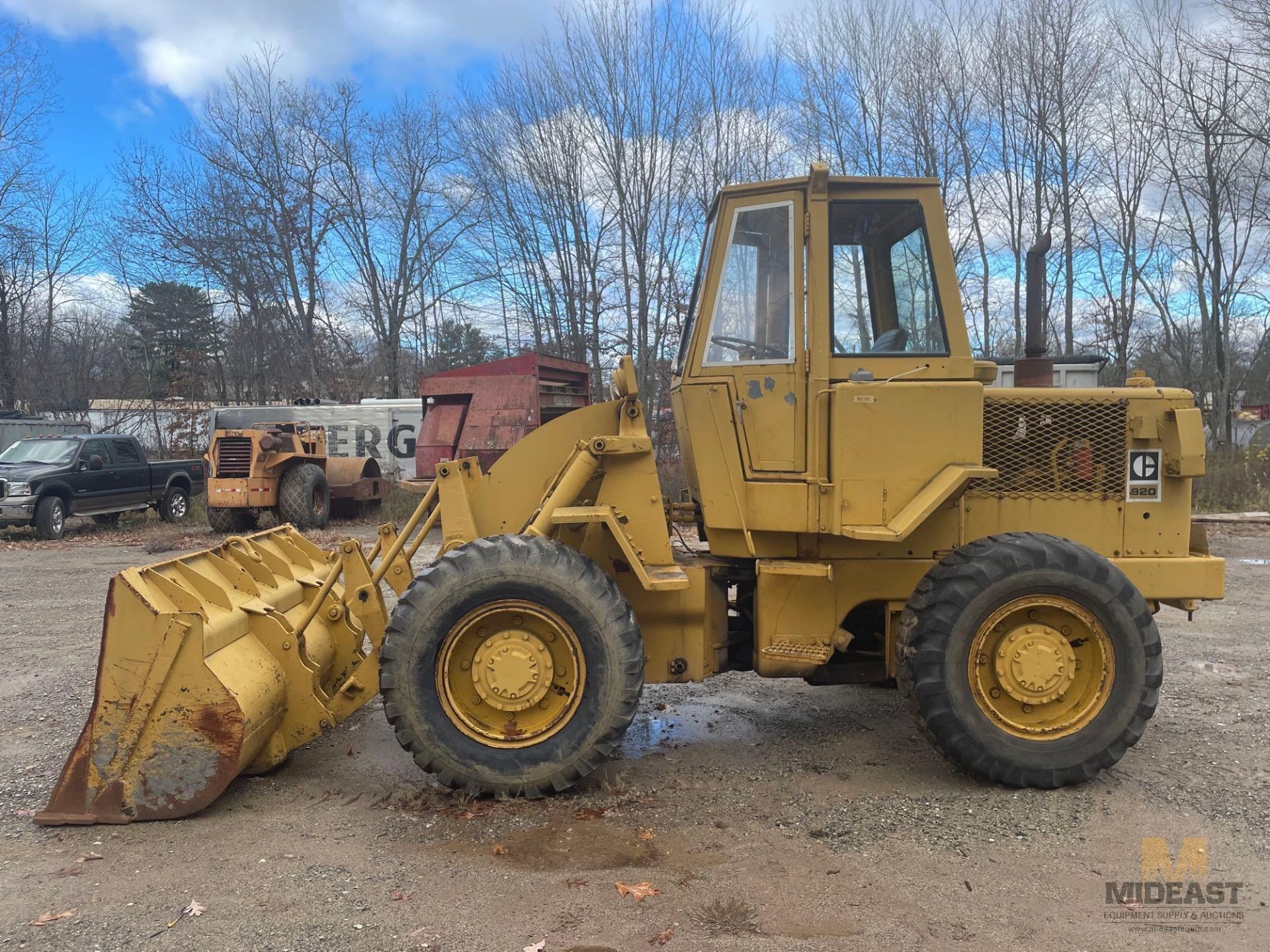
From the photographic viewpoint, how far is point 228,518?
15.3 meters

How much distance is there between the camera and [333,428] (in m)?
21.0

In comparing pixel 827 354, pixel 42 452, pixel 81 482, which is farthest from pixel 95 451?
pixel 827 354

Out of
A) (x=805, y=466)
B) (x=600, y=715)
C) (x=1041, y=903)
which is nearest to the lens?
(x=1041, y=903)

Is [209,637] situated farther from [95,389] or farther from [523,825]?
[95,389]

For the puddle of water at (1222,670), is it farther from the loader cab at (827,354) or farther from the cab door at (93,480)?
the cab door at (93,480)

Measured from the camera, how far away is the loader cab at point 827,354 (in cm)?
406

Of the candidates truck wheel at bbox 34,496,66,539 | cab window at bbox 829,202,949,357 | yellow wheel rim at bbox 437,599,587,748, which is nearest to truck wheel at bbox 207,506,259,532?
truck wheel at bbox 34,496,66,539

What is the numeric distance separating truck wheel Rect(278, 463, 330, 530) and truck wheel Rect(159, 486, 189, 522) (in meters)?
3.51

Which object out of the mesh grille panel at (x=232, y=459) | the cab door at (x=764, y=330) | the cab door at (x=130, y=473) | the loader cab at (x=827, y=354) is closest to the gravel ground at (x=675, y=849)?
the loader cab at (x=827, y=354)

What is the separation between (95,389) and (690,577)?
30776 mm

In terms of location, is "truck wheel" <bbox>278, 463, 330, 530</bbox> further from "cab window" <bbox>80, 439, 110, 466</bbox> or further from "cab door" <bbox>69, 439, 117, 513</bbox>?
"cab window" <bbox>80, 439, 110, 466</bbox>

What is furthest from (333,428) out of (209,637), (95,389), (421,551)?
(209,637)

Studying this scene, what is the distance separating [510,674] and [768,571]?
1360 mm

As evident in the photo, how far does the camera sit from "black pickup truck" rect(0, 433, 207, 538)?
576 inches
